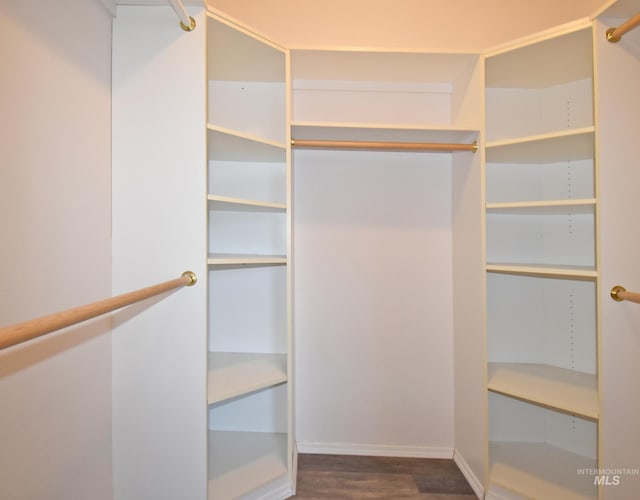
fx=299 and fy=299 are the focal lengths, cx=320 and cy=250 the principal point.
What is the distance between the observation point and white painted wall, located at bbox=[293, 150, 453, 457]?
190 cm

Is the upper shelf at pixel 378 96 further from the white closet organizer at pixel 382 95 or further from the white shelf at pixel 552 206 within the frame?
the white shelf at pixel 552 206

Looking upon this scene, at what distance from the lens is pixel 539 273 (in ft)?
4.92

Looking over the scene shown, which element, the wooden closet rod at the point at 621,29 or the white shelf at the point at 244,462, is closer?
the wooden closet rod at the point at 621,29

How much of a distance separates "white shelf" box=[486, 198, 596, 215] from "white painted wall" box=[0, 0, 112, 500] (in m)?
1.77

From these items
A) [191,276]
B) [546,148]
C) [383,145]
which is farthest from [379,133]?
[191,276]

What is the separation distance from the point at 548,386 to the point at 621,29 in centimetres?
163

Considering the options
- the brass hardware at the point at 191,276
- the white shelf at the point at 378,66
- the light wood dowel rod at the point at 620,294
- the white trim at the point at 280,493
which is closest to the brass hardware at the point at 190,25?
the white shelf at the point at 378,66

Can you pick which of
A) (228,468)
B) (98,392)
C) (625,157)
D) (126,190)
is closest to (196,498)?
(228,468)

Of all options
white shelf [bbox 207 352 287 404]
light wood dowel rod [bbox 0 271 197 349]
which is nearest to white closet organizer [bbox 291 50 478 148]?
light wood dowel rod [bbox 0 271 197 349]

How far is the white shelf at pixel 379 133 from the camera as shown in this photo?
1.52 m

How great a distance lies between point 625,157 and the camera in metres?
1.28

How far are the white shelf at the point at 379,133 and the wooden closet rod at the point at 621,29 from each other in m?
0.59

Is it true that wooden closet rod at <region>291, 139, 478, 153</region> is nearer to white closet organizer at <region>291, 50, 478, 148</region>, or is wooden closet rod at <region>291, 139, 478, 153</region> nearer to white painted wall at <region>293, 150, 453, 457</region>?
white closet organizer at <region>291, 50, 478, 148</region>

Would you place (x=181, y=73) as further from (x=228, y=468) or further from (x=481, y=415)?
(x=481, y=415)
